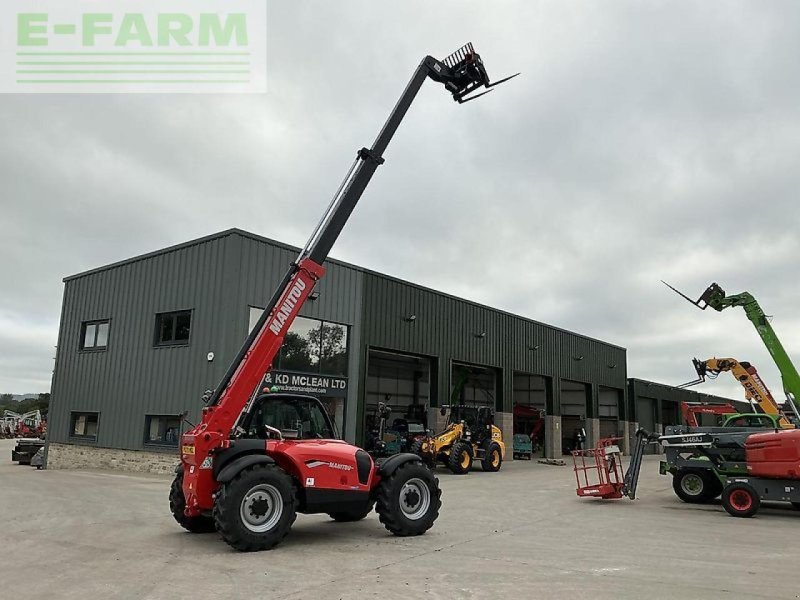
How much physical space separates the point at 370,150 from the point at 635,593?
7074mm

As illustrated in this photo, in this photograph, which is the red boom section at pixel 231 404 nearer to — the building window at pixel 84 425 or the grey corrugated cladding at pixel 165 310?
the grey corrugated cladding at pixel 165 310

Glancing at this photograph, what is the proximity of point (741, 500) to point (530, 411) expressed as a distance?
83.1 ft

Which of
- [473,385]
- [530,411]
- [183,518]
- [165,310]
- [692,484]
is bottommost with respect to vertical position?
[183,518]

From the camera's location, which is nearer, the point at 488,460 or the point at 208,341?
the point at 208,341

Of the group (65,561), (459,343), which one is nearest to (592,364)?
(459,343)

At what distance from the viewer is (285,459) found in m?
8.65

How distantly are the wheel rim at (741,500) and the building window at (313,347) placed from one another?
40.1 ft

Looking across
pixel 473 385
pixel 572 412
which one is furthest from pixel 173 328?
pixel 572 412

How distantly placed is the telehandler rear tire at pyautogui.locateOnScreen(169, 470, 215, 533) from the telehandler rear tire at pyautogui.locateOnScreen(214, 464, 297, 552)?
153 centimetres

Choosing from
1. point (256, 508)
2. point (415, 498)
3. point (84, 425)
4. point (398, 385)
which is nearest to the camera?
point (256, 508)

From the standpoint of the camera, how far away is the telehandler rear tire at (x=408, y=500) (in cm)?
907

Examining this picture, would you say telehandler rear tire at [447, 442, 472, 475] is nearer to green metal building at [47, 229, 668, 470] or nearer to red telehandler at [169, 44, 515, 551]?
green metal building at [47, 229, 668, 470]

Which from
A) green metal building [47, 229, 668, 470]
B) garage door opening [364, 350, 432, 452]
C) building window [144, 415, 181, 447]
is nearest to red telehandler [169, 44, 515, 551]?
green metal building [47, 229, 668, 470]

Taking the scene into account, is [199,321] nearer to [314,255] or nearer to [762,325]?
[314,255]
